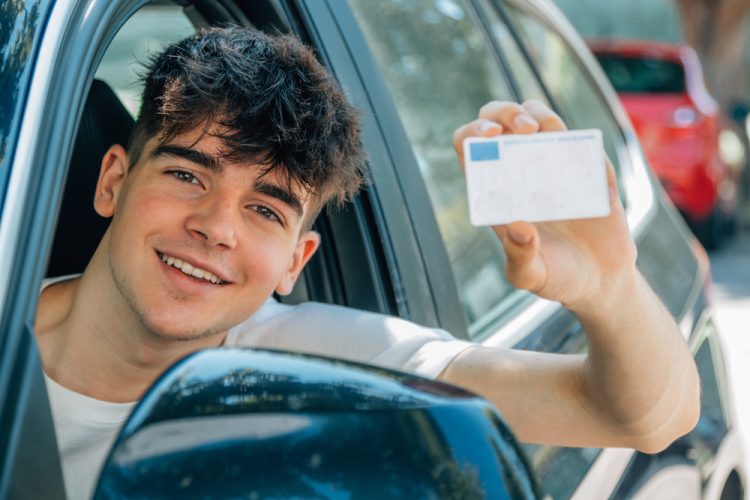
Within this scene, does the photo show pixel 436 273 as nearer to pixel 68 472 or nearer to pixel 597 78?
pixel 68 472

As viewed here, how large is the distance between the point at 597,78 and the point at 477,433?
2.81 m

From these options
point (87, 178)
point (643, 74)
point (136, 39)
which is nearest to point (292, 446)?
point (87, 178)

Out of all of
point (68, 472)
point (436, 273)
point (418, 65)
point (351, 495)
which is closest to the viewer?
point (351, 495)

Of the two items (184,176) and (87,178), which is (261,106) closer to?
(184,176)

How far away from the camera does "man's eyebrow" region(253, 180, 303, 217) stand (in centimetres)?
174

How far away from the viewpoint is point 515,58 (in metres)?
3.06

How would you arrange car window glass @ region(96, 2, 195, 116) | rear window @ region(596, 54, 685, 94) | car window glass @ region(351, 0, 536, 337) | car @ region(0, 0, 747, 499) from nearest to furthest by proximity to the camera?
car @ region(0, 0, 747, 499)
car window glass @ region(351, 0, 536, 337)
car window glass @ region(96, 2, 195, 116)
rear window @ region(596, 54, 685, 94)

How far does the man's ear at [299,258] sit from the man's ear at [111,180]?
0.29 metres

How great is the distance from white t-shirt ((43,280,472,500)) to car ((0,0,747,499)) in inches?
5.8

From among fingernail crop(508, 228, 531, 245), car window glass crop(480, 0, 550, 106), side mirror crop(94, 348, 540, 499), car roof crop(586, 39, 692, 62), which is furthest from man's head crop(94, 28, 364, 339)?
car roof crop(586, 39, 692, 62)

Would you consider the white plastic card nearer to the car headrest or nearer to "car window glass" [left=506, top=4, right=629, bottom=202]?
the car headrest

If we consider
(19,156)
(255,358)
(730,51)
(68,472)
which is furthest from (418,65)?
(730,51)

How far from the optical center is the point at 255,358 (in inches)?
Result: 40.9

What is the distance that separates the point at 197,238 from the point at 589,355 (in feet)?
1.88
